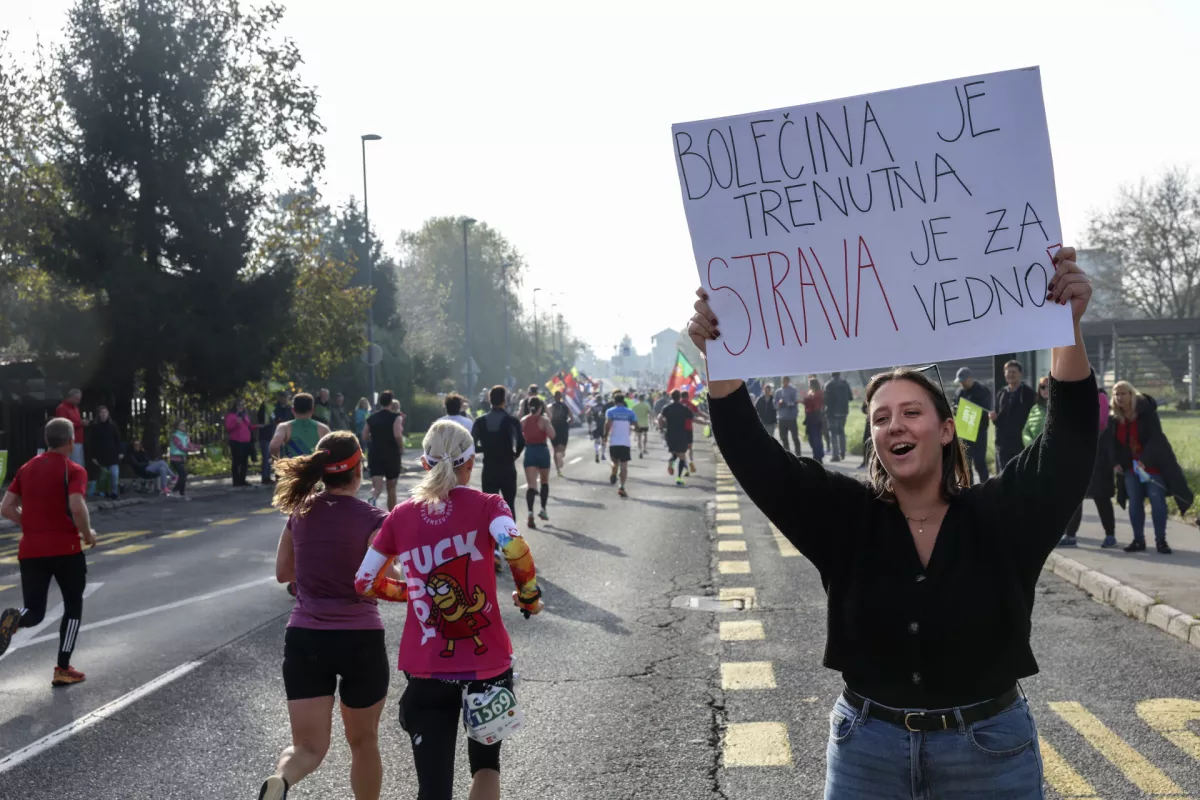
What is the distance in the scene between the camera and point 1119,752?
19.9ft

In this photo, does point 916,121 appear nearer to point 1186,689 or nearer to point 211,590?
point 1186,689

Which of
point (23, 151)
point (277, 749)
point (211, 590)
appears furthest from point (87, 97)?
point (277, 749)

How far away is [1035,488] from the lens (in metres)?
2.98

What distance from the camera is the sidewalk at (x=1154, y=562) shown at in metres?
9.91

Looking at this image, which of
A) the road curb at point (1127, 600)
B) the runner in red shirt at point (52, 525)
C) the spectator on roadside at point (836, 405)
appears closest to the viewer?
the runner in red shirt at point (52, 525)

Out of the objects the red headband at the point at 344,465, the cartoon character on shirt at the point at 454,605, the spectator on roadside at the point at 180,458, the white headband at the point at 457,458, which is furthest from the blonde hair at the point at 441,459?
the spectator on roadside at the point at 180,458

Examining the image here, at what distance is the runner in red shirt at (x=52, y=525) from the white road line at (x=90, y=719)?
69 cm

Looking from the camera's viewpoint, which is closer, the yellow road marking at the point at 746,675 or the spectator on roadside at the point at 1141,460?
the yellow road marking at the point at 746,675

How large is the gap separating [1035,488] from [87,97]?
3041cm

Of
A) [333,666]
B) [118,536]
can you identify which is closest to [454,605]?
Answer: [333,666]

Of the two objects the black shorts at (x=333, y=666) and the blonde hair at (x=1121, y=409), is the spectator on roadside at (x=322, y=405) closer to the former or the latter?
the blonde hair at (x=1121, y=409)

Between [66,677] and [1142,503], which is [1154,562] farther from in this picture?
[66,677]

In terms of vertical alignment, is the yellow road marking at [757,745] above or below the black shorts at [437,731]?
below

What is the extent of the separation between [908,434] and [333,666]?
284 centimetres
